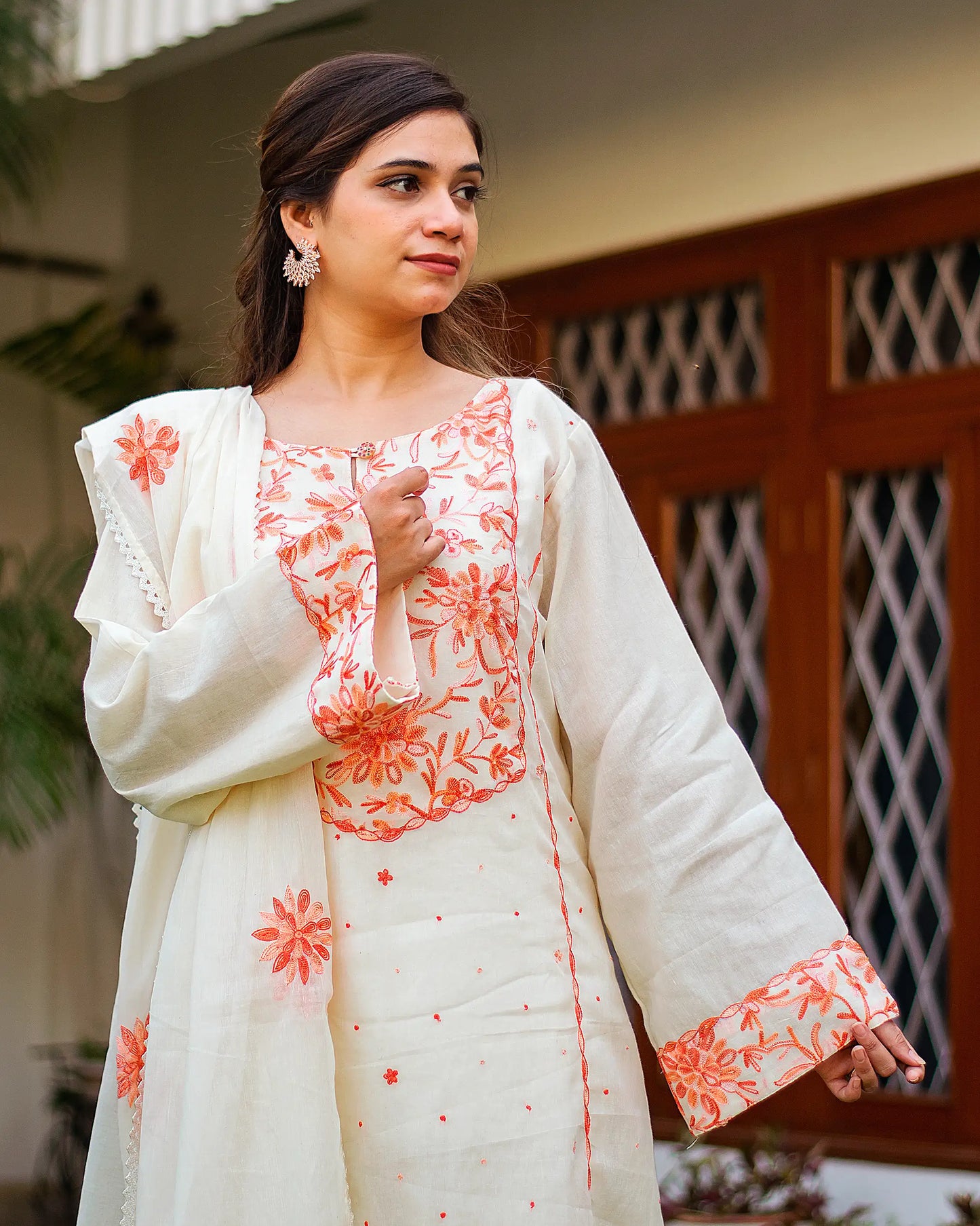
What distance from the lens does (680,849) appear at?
1.98m

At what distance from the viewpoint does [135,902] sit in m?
1.97

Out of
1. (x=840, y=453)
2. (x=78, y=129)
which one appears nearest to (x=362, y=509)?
(x=840, y=453)

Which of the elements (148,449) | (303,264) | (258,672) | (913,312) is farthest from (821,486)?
(258,672)

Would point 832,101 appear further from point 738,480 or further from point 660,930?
point 660,930

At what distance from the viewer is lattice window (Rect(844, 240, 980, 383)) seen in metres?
3.98

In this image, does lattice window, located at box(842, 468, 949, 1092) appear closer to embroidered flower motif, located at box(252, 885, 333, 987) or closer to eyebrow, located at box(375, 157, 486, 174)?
eyebrow, located at box(375, 157, 486, 174)

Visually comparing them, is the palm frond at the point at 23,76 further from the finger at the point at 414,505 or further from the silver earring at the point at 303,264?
the finger at the point at 414,505

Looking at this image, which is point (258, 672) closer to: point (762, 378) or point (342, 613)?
point (342, 613)

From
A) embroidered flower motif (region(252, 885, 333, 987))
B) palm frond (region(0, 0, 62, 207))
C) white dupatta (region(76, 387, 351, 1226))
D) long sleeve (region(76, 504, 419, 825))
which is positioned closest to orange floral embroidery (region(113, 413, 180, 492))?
white dupatta (region(76, 387, 351, 1226))

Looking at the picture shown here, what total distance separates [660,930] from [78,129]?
14.8ft

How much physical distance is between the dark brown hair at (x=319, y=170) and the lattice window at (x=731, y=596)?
2.18m

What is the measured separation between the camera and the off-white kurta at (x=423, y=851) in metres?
1.81

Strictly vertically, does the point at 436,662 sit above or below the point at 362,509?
below

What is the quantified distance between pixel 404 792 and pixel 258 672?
189 millimetres
